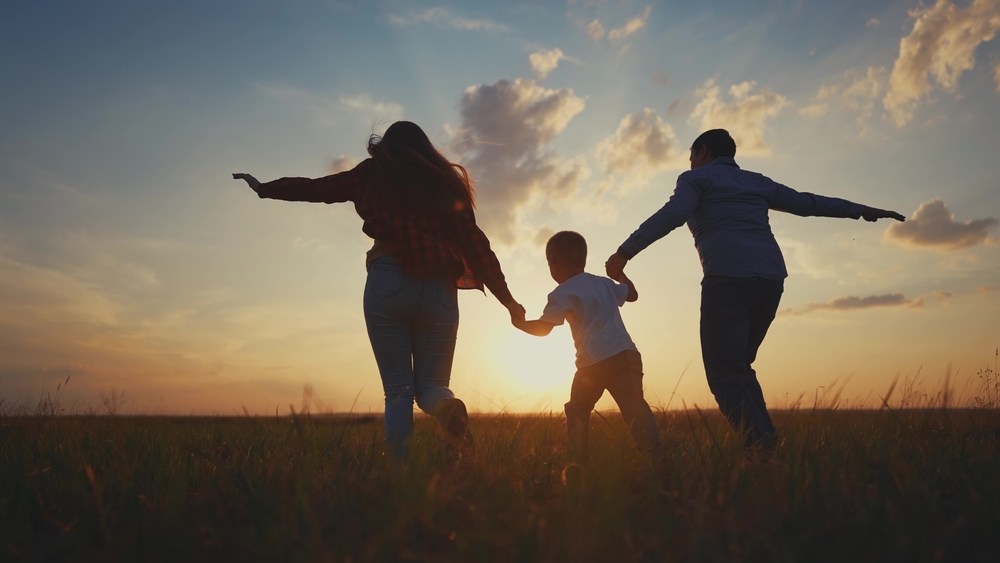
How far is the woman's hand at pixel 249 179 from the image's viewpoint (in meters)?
4.53

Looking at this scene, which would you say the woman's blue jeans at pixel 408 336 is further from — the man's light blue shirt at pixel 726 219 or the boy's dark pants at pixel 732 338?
the boy's dark pants at pixel 732 338

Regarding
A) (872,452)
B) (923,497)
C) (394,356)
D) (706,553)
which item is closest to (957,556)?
(923,497)

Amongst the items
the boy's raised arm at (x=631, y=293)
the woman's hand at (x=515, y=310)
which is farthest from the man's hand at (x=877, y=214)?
the woman's hand at (x=515, y=310)

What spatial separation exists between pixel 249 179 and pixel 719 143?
3497mm

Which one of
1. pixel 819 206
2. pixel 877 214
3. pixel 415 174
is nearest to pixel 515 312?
pixel 415 174

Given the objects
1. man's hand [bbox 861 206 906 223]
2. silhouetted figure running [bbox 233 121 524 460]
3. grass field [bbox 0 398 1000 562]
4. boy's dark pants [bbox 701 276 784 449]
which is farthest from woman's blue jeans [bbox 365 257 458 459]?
man's hand [bbox 861 206 906 223]

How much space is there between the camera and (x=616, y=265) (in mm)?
4543

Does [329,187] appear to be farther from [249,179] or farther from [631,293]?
[631,293]

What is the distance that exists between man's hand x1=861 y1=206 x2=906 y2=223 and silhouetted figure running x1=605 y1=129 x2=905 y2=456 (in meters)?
0.89

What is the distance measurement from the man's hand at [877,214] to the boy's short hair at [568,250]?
2387mm

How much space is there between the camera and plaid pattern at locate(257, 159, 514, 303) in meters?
3.98

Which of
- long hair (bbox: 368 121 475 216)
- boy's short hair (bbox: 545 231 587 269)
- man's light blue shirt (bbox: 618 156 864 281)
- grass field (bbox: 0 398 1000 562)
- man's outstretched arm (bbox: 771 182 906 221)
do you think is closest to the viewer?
grass field (bbox: 0 398 1000 562)

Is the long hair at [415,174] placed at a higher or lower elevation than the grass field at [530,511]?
higher

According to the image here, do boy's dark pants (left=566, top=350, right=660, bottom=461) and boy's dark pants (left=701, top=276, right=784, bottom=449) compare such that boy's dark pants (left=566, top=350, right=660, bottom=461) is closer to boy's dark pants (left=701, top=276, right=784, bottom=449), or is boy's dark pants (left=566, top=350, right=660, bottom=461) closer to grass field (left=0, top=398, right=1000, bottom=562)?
boy's dark pants (left=701, top=276, right=784, bottom=449)
